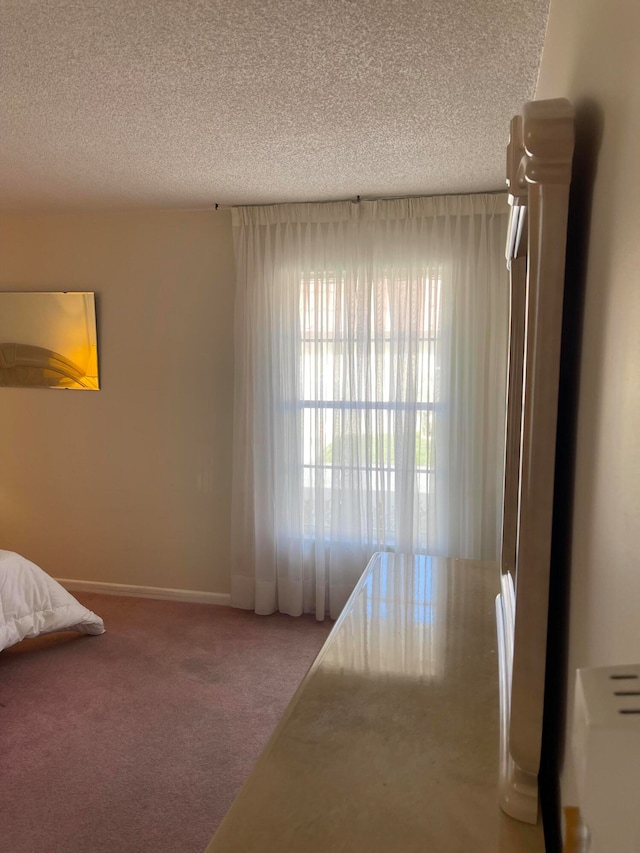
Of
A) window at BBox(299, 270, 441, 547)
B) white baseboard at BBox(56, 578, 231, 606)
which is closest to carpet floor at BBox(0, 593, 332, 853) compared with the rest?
white baseboard at BBox(56, 578, 231, 606)

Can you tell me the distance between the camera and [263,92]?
211 centimetres

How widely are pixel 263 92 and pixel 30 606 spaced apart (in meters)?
2.56

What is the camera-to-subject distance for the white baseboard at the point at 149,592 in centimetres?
397

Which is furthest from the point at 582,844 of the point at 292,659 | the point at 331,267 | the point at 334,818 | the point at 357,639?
the point at 331,267

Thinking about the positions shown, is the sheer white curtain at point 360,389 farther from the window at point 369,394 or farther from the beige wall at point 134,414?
the beige wall at point 134,414

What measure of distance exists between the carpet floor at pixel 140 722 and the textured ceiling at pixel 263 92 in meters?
2.37

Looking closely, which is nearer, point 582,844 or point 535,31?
point 582,844

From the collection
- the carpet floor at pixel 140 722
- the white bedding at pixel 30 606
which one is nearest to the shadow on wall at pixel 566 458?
the carpet floor at pixel 140 722

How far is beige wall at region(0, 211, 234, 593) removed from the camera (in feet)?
12.6

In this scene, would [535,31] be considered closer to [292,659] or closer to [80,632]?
[292,659]

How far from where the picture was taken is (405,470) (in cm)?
352

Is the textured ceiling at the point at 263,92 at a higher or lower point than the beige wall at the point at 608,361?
higher

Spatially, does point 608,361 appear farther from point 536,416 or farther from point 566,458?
point 566,458

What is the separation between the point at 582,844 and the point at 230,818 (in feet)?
1.98
